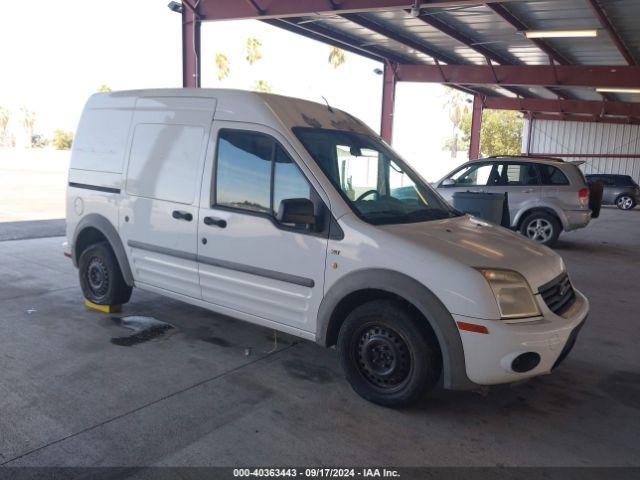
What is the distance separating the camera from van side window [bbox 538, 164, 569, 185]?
998cm

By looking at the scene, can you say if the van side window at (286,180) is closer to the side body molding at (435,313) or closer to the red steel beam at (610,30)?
the side body molding at (435,313)

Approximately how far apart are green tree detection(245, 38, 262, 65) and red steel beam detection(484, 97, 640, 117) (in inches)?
882

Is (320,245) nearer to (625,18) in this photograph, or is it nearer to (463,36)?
(625,18)

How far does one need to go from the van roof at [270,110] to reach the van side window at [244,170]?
5.7 inches

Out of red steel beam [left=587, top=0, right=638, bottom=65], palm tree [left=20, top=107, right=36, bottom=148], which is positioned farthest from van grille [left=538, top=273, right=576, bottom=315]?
palm tree [left=20, top=107, right=36, bottom=148]

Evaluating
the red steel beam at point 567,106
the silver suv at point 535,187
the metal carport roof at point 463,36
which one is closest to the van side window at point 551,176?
the silver suv at point 535,187

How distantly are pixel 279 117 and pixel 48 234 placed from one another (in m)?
7.55

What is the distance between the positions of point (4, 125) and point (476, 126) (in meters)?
69.2

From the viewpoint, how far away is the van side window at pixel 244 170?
389 cm

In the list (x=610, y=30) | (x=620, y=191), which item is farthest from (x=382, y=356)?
(x=620, y=191)

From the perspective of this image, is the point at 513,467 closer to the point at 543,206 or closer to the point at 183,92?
the point at 183,92

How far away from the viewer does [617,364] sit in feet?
14.5

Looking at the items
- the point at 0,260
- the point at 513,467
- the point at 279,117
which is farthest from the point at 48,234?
the point at 513,467

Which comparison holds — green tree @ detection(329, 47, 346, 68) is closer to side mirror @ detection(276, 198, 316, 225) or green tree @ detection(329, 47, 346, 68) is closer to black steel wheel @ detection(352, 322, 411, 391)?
side mirror @ detection(276, 198, 316, 225)
